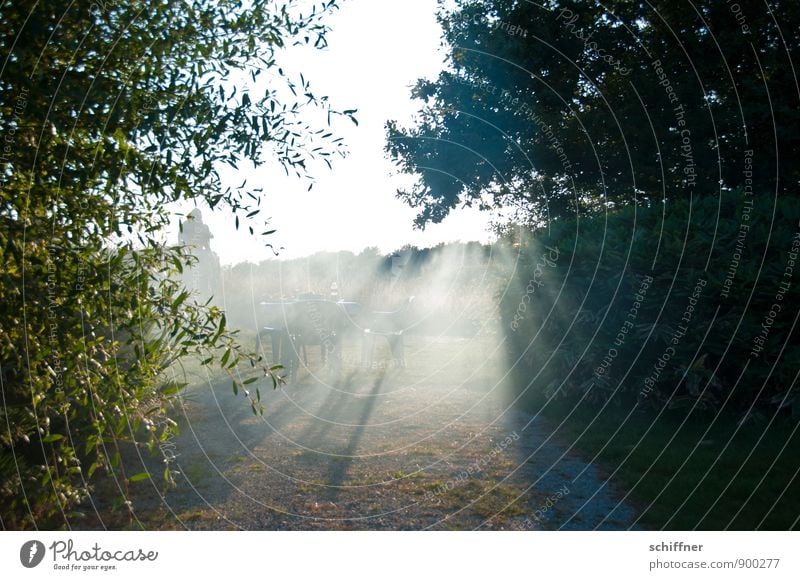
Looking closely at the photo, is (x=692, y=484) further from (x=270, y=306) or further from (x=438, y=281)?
(x=438, y=281)

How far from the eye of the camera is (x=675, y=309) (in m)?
9.05

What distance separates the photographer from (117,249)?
439cm

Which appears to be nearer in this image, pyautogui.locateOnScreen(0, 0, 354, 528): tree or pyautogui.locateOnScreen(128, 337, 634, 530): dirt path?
pyautogui.locateOnScreen(0, 0, 354, 528): tree

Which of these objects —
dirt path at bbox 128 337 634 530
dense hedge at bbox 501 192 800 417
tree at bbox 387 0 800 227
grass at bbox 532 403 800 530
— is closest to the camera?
grass at bbox 532 403 800 530

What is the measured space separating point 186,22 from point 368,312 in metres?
11.7

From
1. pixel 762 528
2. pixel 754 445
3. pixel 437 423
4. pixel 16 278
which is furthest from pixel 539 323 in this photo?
pixel 16 278

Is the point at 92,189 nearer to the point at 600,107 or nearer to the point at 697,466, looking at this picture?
the point at 697,466

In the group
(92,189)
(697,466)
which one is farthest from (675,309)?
(92,189)

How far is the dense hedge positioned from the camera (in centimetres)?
820
